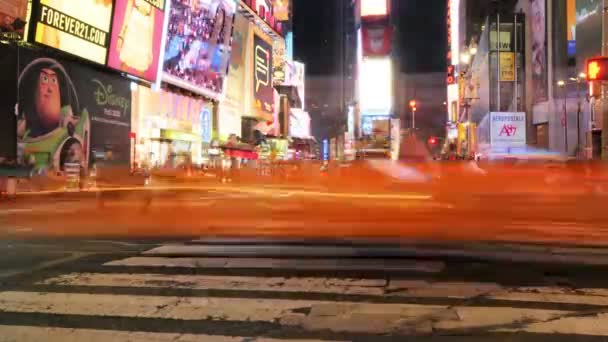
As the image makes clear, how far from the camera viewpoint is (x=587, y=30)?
3731 centimetres

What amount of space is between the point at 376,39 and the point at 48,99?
196 feet

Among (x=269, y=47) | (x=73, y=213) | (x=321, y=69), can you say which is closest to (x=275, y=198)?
(x=73, y=213)

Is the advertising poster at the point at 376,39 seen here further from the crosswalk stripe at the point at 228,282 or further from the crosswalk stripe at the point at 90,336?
the crosswalk stripe at the point at 90,336

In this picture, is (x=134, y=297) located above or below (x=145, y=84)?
below

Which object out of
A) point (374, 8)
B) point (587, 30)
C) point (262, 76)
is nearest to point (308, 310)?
point (587, 30)

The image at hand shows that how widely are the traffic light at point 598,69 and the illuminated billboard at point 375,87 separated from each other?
65.8 meters

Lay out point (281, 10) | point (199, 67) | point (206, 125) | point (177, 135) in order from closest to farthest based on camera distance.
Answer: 1. point (177, 135)
2. point (199, 67)
3. point (206, 125)
4. point (281, 10)

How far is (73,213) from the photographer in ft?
48.9

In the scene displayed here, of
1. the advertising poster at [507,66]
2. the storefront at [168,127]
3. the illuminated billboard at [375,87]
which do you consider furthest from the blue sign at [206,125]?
the illuminated billboard at [375,87]

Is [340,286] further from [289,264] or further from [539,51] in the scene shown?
[539,51]

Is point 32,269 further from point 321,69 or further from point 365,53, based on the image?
point 321,69

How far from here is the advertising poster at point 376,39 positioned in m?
79.6

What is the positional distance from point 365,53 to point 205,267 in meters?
75.2

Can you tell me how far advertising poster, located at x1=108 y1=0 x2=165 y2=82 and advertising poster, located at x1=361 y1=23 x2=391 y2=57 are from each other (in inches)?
1937
